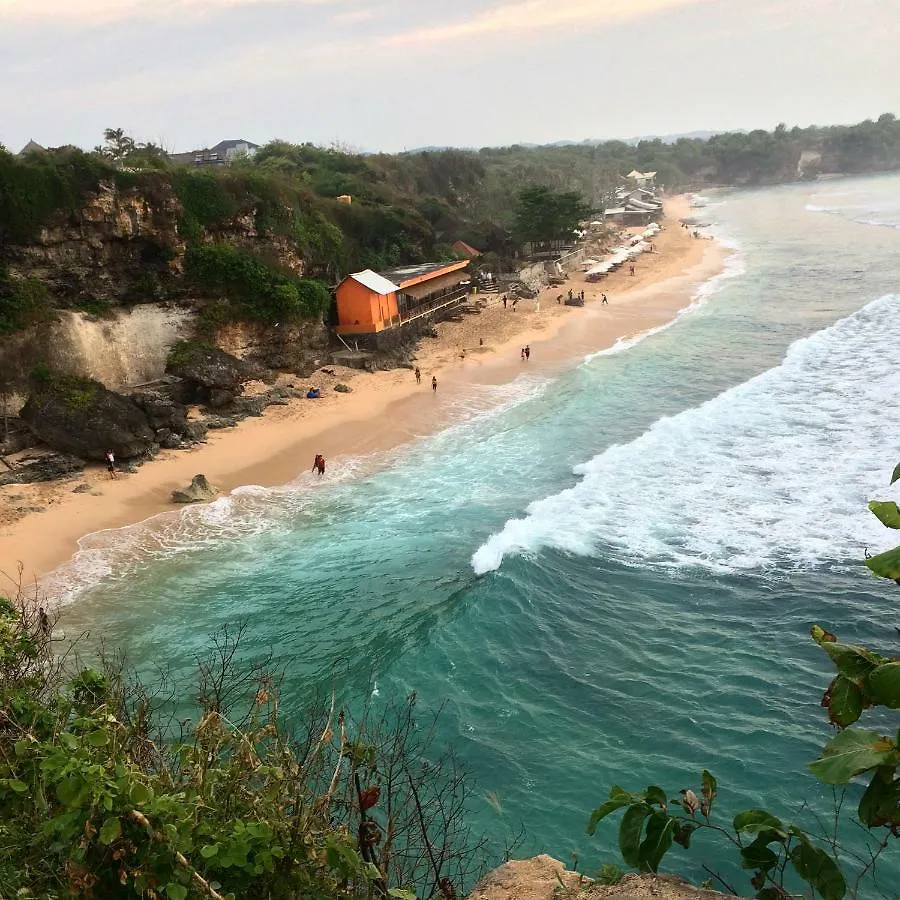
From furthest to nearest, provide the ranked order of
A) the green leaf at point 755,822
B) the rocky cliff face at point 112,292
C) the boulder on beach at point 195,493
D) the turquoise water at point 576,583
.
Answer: the rocky cliff face at point 112,292 → the boulder on beach at point 195,493 → the turquoise water at point 576,583 → the green leaf at point 755,822

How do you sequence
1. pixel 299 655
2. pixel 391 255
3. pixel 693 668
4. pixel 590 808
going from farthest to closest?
pixel 391 255 < pixel 299 655 < pixel 693 668 < pixel 590 808

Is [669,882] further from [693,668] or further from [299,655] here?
[299,655]

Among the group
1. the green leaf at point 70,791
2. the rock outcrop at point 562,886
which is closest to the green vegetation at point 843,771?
the rock outcrop at point 562,886

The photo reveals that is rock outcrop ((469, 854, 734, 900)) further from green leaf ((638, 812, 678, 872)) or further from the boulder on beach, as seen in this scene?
the boulder on beach

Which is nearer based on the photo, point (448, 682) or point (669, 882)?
point (669, 882)

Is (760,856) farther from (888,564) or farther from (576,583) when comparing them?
(576,583)

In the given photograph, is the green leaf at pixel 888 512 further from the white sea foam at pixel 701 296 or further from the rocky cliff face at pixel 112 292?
the white sea foam at pixel 701 296

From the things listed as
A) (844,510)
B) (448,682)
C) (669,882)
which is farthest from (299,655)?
(844,510)

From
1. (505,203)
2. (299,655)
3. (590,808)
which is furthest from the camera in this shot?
(505,203)
